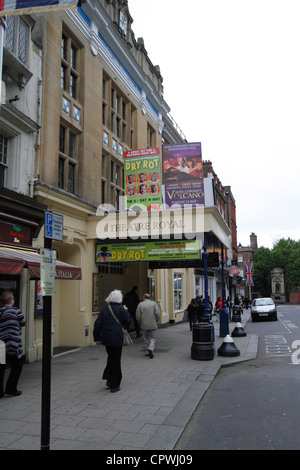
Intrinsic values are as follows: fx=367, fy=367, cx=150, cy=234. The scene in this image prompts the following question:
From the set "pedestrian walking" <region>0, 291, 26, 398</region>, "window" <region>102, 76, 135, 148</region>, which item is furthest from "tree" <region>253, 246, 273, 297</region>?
"pedestrian walking" <region>0, 291, 26, 398</region>

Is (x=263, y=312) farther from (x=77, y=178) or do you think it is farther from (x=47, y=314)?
(x=47, y=314)

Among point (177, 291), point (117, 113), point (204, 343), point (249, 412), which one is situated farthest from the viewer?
point (177, 291)

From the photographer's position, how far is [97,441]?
4.22 m

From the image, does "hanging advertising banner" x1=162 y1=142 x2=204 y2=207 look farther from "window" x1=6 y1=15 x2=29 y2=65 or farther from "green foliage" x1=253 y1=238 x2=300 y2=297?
"green foliage" x1=253 y1=238 x2=300 y2=297

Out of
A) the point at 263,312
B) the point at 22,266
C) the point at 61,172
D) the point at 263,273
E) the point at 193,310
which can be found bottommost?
the point at 263,312

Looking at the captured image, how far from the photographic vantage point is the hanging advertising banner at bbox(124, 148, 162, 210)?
11.8 metres

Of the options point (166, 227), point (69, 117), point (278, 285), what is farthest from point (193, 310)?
point (278, 285)

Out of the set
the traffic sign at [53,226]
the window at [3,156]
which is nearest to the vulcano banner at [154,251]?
the window at [3,156]

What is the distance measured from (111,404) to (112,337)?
1.11m

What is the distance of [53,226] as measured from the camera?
381 cm

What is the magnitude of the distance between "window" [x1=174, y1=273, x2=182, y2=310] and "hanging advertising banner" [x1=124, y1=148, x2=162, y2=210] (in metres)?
10.5

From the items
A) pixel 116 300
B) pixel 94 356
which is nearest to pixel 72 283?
pixel 94 356
